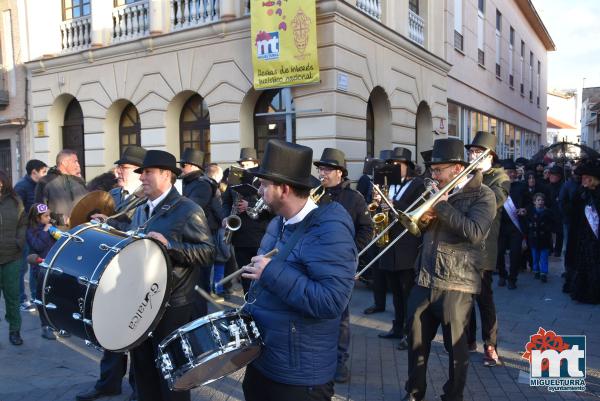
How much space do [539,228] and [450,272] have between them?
6.45 metres

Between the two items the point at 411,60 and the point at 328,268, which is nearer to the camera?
the point at 328,268

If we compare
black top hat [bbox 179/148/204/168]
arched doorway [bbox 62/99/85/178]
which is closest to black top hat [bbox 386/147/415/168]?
black top hat [bbox 179/148/204/168]

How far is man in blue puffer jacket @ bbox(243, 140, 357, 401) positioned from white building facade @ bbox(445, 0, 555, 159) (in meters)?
15.8

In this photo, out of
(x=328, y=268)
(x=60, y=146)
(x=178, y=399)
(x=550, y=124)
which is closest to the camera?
(x=328, y=268)

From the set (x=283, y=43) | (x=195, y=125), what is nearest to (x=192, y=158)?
(x=283, y=43)

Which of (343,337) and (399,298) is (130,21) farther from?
(343,337)

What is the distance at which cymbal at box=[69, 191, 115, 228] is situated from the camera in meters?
4.02

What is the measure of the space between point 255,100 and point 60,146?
7370mm

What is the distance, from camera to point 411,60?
14.1 metres

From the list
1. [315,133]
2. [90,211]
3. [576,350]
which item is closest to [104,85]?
[315,133]

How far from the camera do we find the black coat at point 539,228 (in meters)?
9.35

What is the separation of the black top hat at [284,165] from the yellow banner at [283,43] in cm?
808

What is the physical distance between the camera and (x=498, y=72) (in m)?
24.0

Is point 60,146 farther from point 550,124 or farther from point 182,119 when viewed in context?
point 550,124
